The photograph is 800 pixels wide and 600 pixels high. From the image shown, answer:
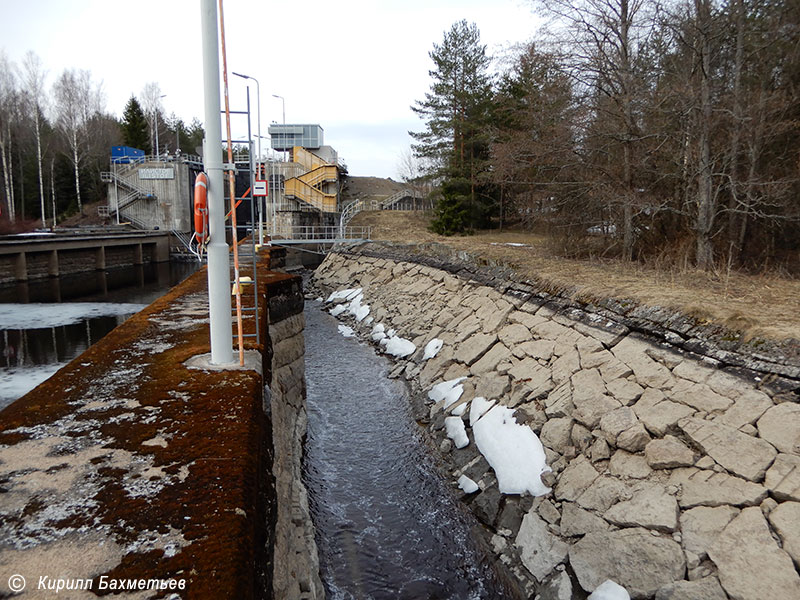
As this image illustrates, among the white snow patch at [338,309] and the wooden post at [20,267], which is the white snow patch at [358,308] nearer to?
the white snow patch at [338,309]

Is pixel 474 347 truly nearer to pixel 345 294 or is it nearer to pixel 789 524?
pixel 789 524

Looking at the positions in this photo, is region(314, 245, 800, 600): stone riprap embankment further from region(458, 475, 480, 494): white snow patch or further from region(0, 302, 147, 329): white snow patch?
region(0, 302, 147, 329): white snow patch

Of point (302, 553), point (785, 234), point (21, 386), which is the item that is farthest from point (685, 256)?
point (21, 386)

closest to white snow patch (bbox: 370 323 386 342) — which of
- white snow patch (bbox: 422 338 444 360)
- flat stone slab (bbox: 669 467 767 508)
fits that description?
white snow patch (bbox: 422 338 444 360)

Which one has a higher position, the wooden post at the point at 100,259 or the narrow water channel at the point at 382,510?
the wooden post at the point at 100,259

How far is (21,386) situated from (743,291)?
13.7 meters

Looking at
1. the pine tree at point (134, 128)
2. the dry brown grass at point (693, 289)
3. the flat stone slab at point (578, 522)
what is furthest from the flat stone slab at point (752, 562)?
the pine tree at point (134, 128)

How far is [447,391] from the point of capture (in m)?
9.15

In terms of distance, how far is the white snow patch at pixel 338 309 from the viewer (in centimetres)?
1938

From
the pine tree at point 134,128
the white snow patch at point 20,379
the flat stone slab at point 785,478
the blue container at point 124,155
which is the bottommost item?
the white snow patch at point 20,379

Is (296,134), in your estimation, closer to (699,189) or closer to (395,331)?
(395,331)

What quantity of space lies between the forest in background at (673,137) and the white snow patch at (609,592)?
7599 millimetres

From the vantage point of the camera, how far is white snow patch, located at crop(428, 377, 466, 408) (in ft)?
28.9

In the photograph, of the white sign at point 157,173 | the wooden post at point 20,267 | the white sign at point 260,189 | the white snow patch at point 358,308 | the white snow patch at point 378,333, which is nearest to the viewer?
the white sign at point 260,189
